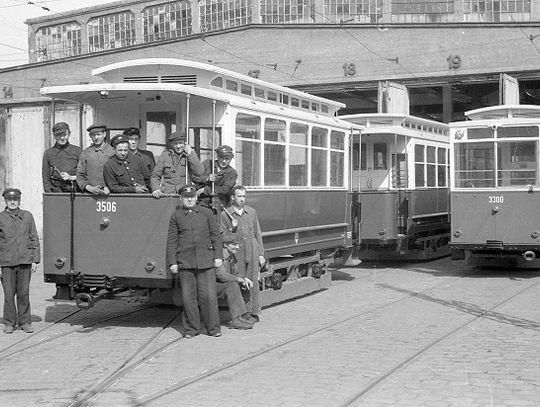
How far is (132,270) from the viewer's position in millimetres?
10039

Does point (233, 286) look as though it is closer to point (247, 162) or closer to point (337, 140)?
point (247, 162)

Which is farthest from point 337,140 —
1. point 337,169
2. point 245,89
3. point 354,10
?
point 354,10

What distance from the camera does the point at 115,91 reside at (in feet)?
34.6

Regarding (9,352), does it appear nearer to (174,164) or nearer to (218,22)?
(174,164)

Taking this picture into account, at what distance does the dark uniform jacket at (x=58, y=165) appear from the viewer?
34.9ft

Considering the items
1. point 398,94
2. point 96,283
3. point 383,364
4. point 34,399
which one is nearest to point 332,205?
point 96,283

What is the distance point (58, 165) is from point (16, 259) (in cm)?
129

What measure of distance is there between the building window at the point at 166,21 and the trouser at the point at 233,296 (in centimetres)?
3430

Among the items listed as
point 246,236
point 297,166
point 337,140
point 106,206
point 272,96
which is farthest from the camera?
point 337,140

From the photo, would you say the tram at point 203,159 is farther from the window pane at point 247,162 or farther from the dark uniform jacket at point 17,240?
the dark uniform jacket at point 17,240

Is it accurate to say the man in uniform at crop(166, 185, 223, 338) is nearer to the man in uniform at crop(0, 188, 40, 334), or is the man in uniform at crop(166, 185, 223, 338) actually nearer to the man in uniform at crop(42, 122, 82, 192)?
the man in uniform at crop(42, 122, 82, 192)

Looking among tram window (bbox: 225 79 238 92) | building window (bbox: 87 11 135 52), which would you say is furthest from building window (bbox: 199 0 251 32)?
tram window (bbox: 225 79 238 92)

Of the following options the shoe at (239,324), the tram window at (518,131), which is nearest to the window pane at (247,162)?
the shoe at (239,324)

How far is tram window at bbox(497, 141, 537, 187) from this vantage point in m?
16.1
